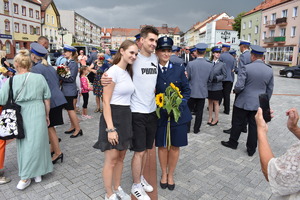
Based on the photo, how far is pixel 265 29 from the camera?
45312mm

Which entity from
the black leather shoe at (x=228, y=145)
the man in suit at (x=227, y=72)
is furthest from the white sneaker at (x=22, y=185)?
the man in suit at (x=227, y=72)

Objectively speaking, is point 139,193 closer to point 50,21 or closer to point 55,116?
point 55,116

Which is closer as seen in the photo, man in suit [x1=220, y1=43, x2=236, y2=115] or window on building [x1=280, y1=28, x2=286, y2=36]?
man in suit [x1=220, y1=43, x2=236, y2=115]

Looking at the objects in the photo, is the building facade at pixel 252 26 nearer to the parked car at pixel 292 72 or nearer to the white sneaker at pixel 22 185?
the parked car at pixel 292 72

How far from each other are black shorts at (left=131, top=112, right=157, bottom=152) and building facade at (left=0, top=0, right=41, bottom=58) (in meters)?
35.8

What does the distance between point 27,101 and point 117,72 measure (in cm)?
154

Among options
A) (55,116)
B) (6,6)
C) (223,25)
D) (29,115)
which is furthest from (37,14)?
(223,25)

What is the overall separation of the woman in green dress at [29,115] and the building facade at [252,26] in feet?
170

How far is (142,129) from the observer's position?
116 inches

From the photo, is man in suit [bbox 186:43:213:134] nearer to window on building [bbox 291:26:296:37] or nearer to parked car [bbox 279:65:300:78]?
parked car [bbox 279:65:300:78]

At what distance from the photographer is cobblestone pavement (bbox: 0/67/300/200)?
10.5ft

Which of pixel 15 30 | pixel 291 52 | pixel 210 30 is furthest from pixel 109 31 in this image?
pixel 291 52

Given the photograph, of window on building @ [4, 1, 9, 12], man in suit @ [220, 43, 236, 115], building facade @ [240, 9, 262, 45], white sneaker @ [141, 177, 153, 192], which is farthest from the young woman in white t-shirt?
building facade @ [240, 9, 262, 45]

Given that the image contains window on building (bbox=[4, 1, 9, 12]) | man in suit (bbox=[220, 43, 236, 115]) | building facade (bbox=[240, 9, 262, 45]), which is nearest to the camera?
man in suit (bbox=[220, 43, 236, 115])
